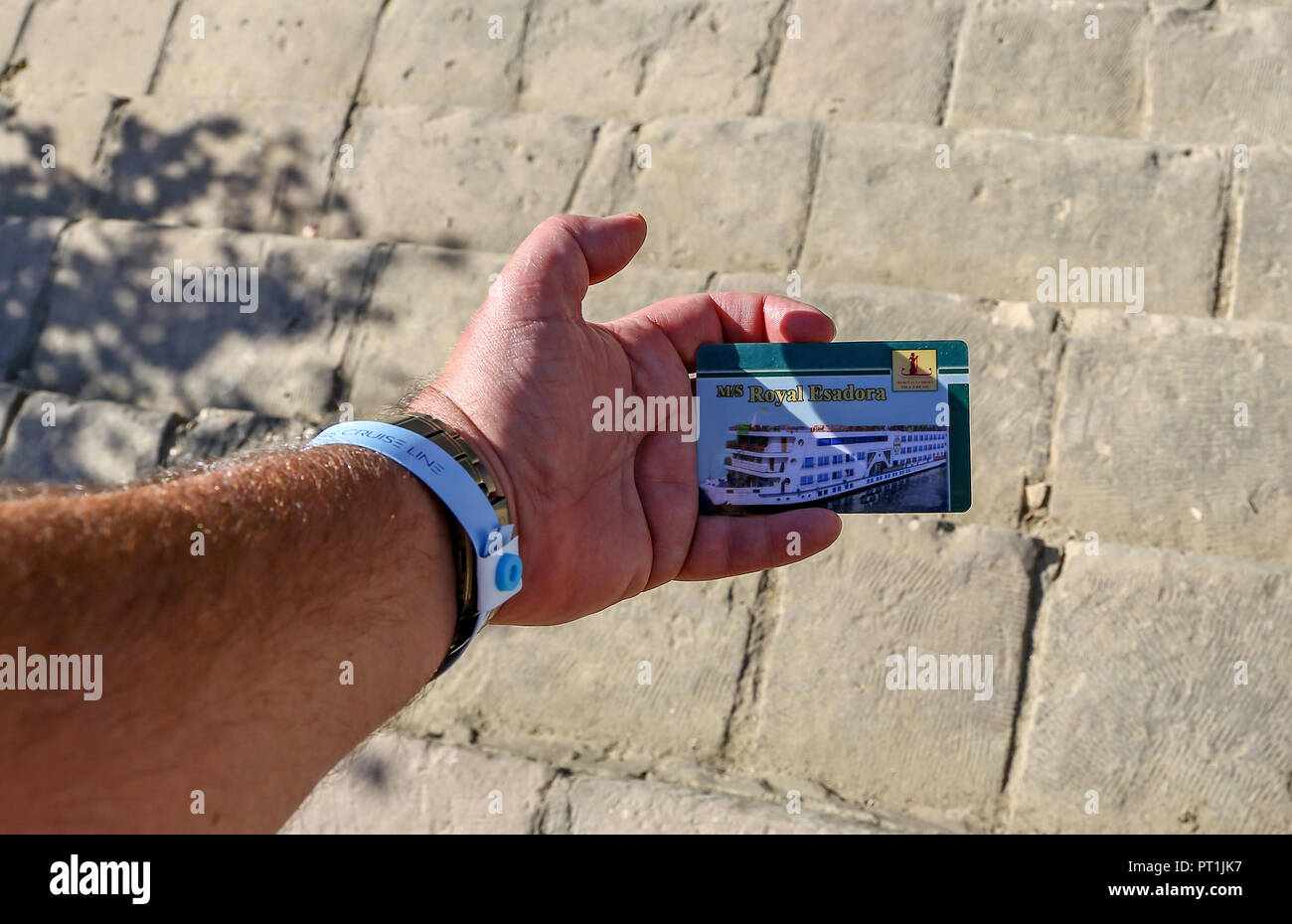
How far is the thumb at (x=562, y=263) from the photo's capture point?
2.02m

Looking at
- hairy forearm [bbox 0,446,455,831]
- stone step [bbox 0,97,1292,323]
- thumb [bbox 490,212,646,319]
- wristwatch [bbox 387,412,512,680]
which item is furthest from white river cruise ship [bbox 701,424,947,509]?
stone step [bbox 0,97,1292,323]

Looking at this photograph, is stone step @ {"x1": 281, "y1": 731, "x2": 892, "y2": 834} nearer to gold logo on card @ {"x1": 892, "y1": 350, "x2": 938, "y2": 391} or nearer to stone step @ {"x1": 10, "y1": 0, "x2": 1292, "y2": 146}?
gold logo on card @ {"x1": 892, "y1": 350, "x2": 938, "y2": 391}

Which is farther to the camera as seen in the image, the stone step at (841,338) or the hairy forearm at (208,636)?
the stone step at (841,338)

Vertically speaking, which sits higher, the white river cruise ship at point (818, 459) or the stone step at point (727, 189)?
the stone step at point (727, 189)

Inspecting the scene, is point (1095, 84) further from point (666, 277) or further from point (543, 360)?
point (543, 360)

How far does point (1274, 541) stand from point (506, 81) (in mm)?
3572

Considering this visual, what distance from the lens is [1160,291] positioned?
10.7 ft

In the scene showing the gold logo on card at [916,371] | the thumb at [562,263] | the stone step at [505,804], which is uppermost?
the thumb at [562,263]

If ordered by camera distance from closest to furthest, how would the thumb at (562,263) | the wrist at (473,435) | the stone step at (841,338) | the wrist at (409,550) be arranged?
the wrist at (409,550)
the wrist at (473,435)
the thumb at (562,263)
the stone step at (841,338)

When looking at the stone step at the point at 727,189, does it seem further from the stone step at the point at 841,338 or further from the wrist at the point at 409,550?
the wrist at the point at 409,550

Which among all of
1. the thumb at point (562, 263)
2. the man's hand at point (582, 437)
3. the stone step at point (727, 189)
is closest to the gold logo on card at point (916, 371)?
the man's hand at point (582, 437)

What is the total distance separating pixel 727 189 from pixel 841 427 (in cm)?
195

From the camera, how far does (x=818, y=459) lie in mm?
2096

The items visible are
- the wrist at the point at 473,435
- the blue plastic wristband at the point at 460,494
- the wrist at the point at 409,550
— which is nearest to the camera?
the wrist at the point at 409,550
